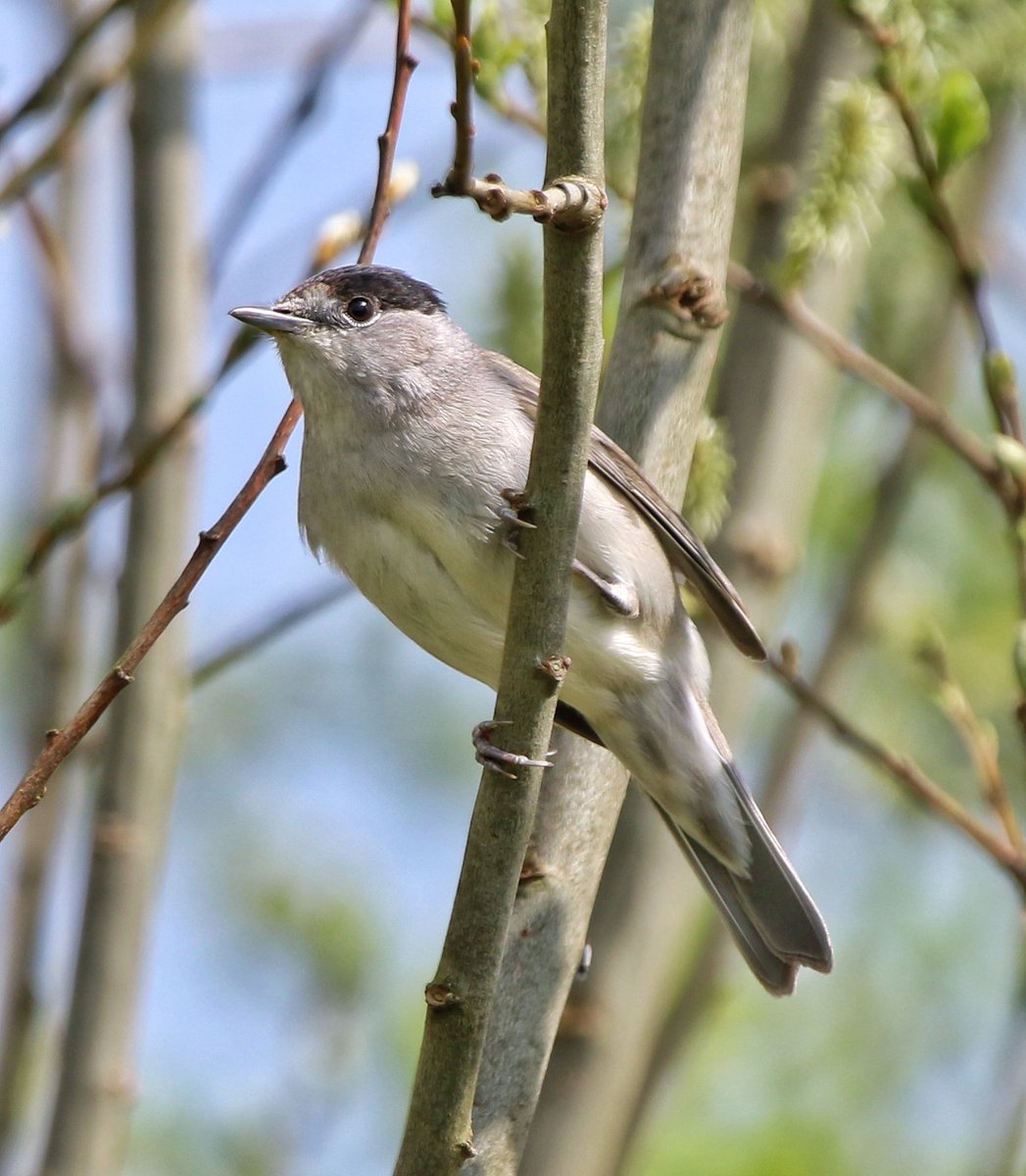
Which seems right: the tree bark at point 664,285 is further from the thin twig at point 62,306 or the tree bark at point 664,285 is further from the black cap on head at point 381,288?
the thin twig at point 62,306

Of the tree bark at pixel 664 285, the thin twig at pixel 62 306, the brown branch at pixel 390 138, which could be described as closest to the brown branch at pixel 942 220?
the tree bark at pixel 664 285

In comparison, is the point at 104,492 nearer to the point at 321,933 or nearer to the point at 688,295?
the point at 688,295

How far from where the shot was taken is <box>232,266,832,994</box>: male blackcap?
3475 mm

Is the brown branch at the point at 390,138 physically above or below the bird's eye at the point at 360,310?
below

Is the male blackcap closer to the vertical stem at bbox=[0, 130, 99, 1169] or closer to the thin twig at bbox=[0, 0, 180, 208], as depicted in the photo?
the thin twig at bbox=[0, 0, 180, 208]

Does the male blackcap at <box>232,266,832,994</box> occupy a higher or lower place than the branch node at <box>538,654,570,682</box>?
higher

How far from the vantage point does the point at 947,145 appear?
10.7ft

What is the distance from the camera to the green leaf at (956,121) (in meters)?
3.21

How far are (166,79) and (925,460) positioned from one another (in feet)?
8.00

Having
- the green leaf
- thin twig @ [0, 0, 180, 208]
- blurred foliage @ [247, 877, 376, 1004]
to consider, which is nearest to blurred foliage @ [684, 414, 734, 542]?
the green leaf

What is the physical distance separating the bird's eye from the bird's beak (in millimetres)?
157

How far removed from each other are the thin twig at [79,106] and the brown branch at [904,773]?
1.86 m

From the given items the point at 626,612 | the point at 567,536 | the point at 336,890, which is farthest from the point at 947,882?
the point at 567,536

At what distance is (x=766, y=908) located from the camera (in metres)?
3.90
